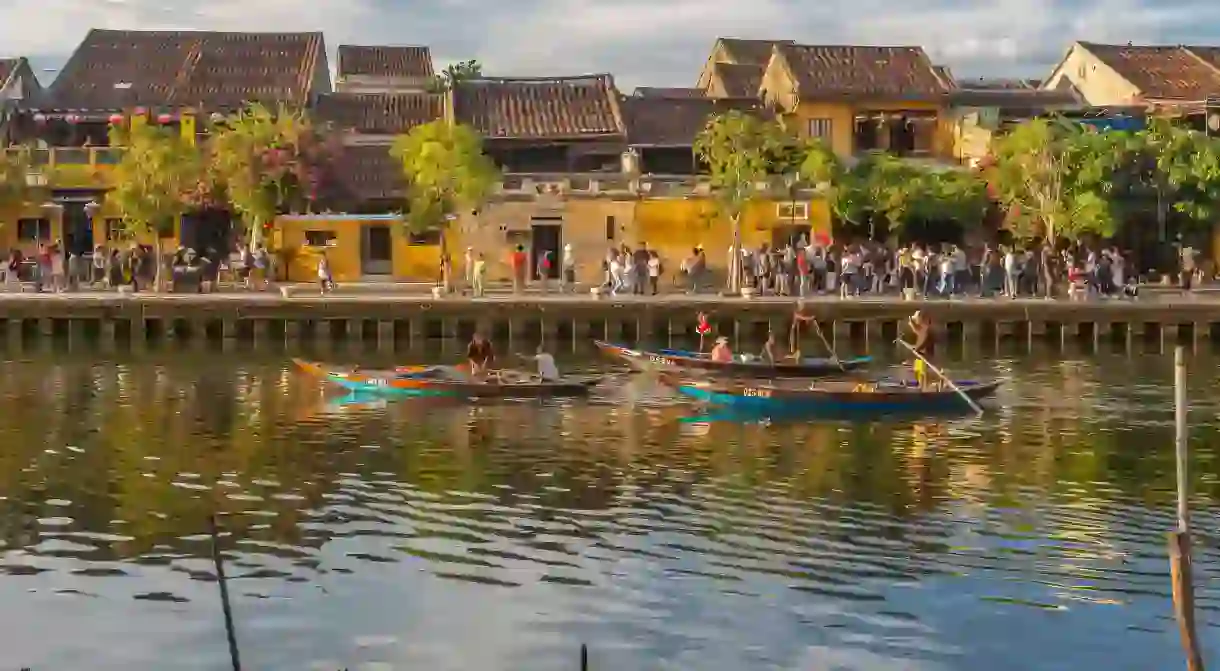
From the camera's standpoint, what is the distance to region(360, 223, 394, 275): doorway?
6231 centimetres

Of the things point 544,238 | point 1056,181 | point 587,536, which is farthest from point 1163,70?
point 587,536

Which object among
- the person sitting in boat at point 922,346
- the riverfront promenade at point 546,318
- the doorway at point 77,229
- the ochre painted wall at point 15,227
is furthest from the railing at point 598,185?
the person sitting in boat at point 922,346

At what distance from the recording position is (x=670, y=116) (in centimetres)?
6638

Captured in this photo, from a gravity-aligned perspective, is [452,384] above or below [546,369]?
below

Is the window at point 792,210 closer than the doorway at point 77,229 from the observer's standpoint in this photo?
Yes

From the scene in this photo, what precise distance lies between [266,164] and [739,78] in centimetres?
2367

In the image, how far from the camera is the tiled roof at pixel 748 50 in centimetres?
8150

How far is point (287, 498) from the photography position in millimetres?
26734

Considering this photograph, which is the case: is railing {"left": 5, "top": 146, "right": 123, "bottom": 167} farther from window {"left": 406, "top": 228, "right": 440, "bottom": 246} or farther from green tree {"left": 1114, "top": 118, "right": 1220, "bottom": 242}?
green tree {"left": 1114, "top": 118, "right": 1220, "bottom": 242}

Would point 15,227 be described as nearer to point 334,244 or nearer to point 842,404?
point 334,244

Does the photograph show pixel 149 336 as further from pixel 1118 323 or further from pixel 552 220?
pixel 1118 323

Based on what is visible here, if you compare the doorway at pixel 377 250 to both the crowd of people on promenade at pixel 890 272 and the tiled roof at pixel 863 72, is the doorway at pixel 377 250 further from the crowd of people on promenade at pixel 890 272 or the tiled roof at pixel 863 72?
the tiled roof at pixel 863 72

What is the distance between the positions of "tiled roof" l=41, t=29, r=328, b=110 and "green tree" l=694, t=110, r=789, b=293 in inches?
645

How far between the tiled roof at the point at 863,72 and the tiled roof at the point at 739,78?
488 centimetres
